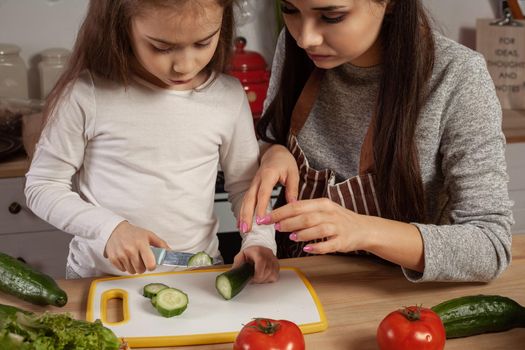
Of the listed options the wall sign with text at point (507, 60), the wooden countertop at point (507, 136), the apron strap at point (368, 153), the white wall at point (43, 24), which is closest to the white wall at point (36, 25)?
the white wall at point (43, 24)

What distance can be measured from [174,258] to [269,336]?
0.39m

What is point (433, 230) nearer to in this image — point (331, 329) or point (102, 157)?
point (331, 329)

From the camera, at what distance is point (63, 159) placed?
5.24ft

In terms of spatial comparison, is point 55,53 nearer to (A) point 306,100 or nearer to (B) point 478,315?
(A) point 306,100

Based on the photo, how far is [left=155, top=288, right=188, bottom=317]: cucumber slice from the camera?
4.37 ft

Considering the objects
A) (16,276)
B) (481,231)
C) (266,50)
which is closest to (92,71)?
(16,276)

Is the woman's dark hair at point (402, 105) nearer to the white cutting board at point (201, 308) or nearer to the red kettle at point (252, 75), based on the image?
the white cutting board at point (201, 308)

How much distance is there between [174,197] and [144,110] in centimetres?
19

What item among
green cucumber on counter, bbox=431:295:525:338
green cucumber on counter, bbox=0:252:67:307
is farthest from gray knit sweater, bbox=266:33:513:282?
green cucumber on counter, bbox=0:252:67:307

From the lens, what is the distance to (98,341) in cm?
109

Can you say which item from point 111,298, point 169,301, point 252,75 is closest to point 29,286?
point 111,298

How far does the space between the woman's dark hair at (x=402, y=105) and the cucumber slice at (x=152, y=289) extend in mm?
498

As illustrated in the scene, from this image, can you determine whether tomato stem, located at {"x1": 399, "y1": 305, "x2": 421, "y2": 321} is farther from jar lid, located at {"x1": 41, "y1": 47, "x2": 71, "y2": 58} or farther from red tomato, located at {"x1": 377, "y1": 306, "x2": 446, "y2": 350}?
jar lid, located at {"x1": 41, "y1": 47, "x2": 71, "y2": 58}

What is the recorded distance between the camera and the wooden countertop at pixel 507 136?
2.58 m
